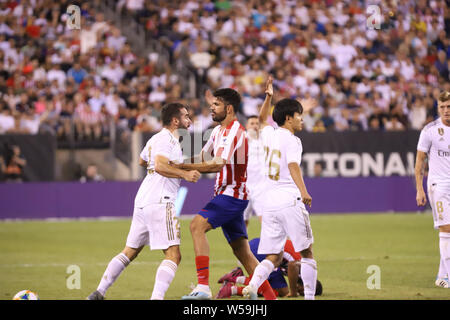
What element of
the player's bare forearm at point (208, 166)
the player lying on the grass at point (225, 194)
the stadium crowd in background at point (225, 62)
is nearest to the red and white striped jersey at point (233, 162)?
the player lying on the grass at point (225, 194)

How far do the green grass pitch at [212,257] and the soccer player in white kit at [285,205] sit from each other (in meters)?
1.33

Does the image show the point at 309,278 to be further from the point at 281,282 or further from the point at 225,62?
the point at 225,62

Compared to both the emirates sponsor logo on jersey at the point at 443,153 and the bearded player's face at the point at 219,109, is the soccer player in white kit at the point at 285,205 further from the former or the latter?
the emirates sponsor logo on jersey at the point at 443,153

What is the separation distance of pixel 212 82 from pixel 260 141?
32.7 feet

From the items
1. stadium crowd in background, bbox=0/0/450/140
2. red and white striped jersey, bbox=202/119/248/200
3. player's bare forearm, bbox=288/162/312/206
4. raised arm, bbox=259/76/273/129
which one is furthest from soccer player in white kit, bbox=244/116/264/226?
stadium crowd in background, bbox=0/0/450/140

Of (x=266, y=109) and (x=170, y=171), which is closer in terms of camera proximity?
(x=170, y=171)

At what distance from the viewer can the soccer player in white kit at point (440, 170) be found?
994 centimetres

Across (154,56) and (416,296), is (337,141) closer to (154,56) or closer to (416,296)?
(154,56)

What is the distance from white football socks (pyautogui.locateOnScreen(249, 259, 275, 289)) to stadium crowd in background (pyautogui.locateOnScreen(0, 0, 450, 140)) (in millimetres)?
13262

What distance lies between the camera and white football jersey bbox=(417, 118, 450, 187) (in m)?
10.1

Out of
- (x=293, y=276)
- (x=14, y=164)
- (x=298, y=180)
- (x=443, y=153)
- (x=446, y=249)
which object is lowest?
(x=293, y=276)

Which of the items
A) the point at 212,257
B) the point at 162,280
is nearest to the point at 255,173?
the point at 212,257

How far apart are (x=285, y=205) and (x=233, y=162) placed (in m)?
0.81

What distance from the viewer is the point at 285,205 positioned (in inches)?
322
